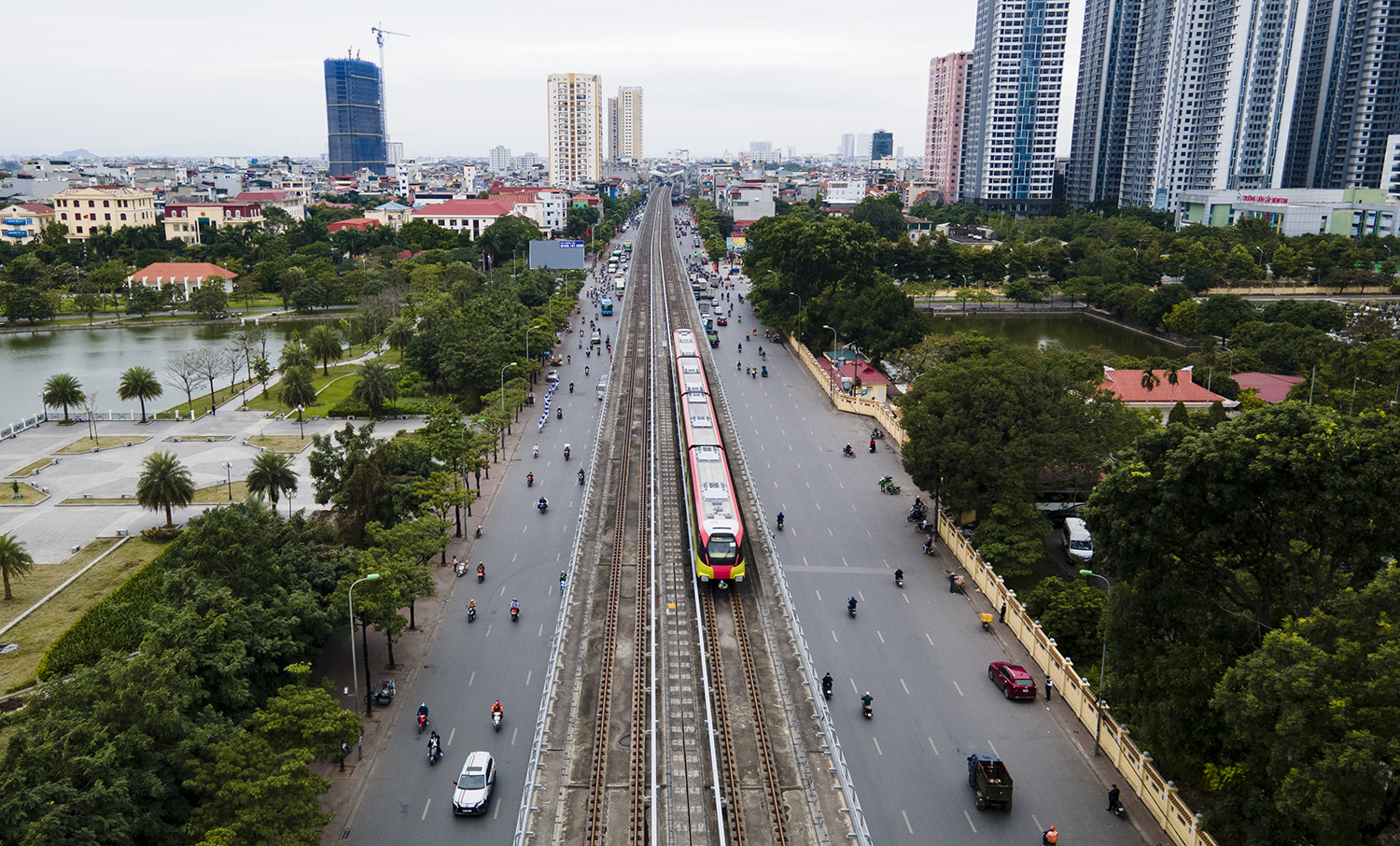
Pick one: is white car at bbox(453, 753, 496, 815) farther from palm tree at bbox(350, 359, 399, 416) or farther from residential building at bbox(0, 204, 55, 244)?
residential building at bbox(0, 204, 55, 244)

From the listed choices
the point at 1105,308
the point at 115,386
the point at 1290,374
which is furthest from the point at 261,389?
the point at 1105,308

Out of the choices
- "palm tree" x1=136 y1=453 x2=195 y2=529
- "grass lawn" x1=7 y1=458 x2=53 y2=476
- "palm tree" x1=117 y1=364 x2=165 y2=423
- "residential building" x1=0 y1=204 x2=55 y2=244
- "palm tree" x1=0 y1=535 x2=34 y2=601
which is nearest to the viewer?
"palm tree" x1=0 y1=535 x2=34 y2=601

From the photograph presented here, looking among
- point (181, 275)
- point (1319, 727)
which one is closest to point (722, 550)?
point (1319, 727)

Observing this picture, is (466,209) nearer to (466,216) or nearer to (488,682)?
(466,216)

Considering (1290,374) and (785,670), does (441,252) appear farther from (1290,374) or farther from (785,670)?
(785,670)

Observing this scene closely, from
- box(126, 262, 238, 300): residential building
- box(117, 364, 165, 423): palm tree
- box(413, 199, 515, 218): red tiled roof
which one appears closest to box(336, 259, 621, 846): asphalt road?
box(117, 364, 165, 423): palm tree

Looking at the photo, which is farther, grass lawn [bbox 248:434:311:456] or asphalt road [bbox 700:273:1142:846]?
grass lawn [bbox 248:434:311:456]
